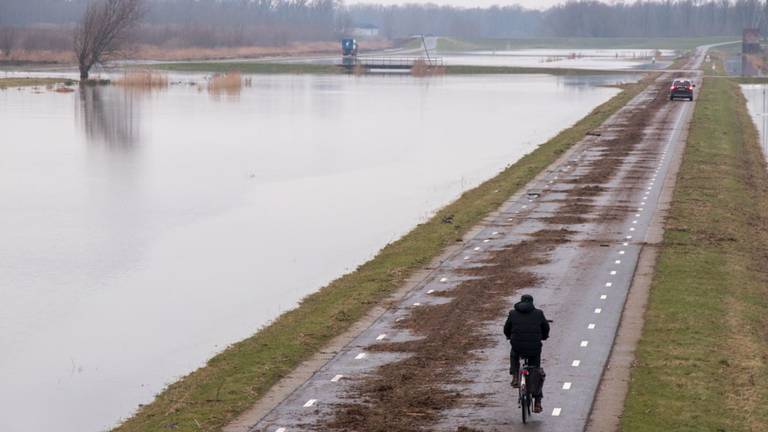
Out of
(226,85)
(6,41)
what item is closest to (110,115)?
(226,85)

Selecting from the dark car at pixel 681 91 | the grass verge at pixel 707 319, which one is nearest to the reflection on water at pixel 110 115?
the grass verge at pixel 707 319

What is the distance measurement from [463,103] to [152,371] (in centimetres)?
8614

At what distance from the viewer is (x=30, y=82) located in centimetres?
12631

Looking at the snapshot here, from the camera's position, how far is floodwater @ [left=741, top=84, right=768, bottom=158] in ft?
251

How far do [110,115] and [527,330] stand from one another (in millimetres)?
75344

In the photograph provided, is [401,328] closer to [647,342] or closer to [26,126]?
[647,342]

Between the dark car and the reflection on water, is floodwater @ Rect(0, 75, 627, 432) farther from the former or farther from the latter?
the dark car

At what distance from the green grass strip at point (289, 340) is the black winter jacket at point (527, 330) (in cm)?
491

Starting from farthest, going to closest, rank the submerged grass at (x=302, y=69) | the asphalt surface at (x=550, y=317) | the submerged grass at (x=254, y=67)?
1. the submerged grass at (x=302, y=69)
2. the submerged grass at (x=254, y=67)
3. the asphalt surface at (x=550, y=317)

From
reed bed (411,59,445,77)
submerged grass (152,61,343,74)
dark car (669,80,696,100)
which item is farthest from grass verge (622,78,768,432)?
submerged grass (152,61,343,74)

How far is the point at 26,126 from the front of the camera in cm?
8081

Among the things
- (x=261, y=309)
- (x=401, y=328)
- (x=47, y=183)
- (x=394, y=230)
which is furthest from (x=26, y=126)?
(x=401, y=328)

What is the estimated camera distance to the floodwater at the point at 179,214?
26.9 m

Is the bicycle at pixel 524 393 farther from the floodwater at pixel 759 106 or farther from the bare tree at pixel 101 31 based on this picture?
the bare tree at pixel 101 31
